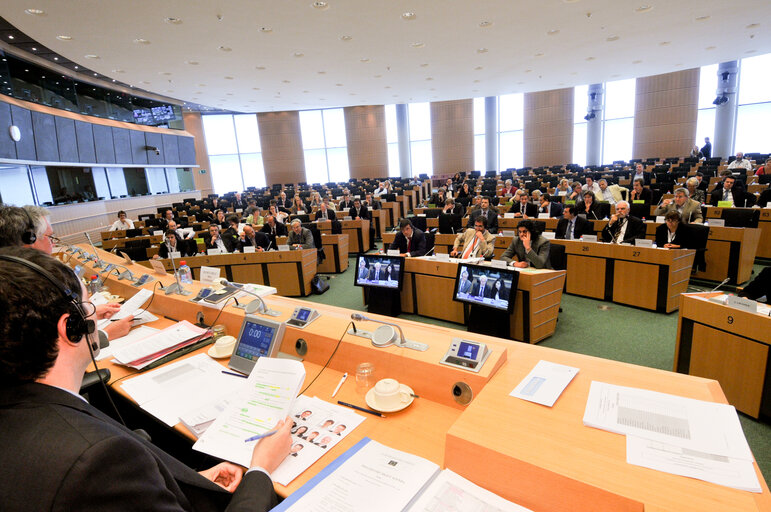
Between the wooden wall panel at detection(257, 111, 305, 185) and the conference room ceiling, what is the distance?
25.5 feet

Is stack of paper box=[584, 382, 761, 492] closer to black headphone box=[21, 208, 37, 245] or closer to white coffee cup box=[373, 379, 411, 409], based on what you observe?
white coffee cup box=[373, 379, 411, 409]

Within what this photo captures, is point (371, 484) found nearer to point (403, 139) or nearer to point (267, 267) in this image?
point (267, 267)

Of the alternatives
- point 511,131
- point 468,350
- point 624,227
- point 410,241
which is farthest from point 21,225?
point 511,131

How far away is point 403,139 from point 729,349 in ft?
58.8

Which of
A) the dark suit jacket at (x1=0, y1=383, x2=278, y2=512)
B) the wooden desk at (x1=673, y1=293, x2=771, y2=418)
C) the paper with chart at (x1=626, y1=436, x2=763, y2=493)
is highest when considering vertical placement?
the dark suit jacket at (x1=0, y1=383, x2=278, y2=512)

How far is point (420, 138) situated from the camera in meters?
19.4

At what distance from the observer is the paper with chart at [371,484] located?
3.73 feet

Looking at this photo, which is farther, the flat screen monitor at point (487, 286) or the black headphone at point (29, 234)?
the flat screen monitor at point (487, 286)

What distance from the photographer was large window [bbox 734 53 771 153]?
13172 millimetres

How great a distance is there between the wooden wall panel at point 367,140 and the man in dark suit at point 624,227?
15.1m

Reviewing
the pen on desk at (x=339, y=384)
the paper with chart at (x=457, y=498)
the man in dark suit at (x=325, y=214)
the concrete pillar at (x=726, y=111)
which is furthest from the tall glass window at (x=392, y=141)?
the paper with chart at (x=457, y=498)

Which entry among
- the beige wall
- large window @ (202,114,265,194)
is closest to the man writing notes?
large window @ (202,114,265,194)

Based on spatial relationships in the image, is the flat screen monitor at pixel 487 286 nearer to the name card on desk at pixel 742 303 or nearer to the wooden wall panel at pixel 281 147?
the name card on desk at pixel 742 303

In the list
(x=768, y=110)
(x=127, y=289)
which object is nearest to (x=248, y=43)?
(x=127, y=289)
